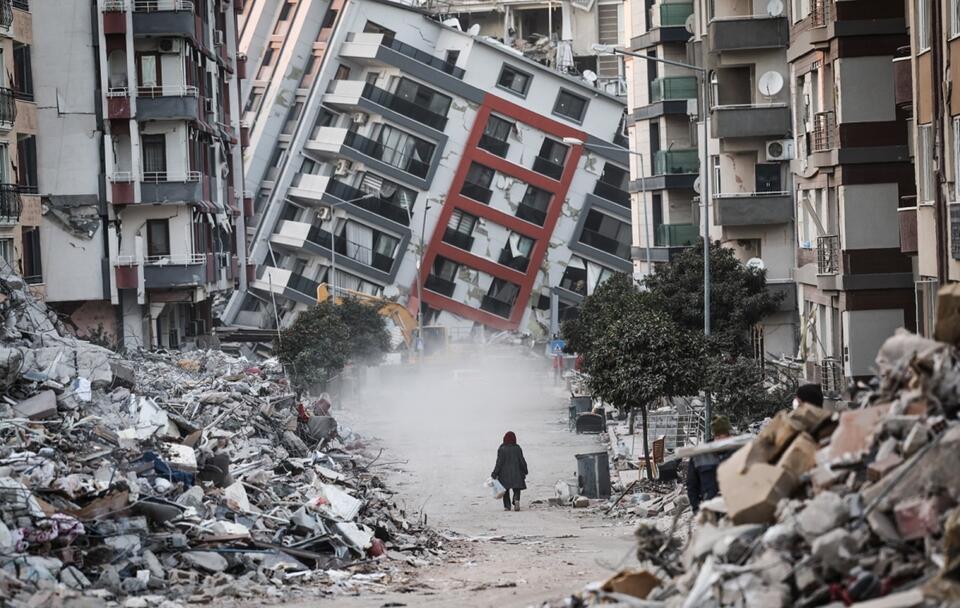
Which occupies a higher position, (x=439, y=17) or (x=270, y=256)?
(x=439, y=17)

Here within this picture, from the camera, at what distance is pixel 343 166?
88562mm

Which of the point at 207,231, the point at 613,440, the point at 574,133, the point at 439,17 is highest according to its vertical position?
the point at 439,17

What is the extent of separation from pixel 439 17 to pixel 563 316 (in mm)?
17302

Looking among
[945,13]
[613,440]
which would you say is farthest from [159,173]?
[945,13]

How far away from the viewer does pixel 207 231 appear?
5594 cm

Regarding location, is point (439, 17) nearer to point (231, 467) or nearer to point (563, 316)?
point (563, 316)

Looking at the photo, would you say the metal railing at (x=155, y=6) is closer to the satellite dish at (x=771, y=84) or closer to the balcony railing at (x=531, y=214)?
the satellite dish at (x=771, y=84)

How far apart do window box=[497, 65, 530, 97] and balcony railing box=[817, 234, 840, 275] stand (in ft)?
182

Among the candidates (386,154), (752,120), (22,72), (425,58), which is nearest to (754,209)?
(752,120)

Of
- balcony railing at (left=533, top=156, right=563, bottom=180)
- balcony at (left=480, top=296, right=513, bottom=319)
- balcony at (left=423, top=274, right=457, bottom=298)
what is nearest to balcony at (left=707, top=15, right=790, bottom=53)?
balcony railing at (left=533, top=156, right=563, bottom=180)

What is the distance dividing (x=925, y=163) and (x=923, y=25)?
2103 millimetres

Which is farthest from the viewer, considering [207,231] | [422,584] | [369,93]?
[369,93]

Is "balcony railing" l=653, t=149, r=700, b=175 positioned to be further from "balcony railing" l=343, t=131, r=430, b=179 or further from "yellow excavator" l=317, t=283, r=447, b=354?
"balcony railing" l=343, t=131, r=430, b=179

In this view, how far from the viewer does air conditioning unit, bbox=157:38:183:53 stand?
5106 centimetres
